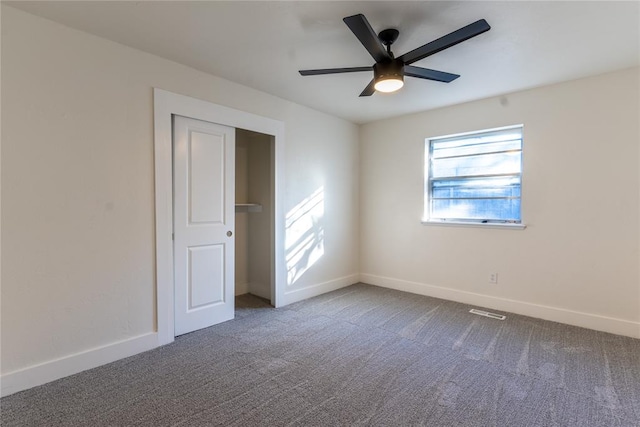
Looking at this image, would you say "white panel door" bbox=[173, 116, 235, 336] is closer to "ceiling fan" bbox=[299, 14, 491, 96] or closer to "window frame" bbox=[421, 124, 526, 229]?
"ceiling fan" bbox=[299, 14, 491, 96]

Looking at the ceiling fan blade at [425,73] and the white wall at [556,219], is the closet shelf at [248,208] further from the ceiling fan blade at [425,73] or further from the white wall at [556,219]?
the ceiling fan blade at [425,73]

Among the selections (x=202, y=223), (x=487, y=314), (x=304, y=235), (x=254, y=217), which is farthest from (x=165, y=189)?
(x=487, y=314)

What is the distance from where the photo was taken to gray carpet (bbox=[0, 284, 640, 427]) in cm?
185

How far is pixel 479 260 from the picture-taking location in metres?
3.86

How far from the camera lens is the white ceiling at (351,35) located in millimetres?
A: 2053

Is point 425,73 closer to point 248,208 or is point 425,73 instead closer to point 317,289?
point 248,208

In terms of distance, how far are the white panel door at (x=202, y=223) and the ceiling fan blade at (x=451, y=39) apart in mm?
1962

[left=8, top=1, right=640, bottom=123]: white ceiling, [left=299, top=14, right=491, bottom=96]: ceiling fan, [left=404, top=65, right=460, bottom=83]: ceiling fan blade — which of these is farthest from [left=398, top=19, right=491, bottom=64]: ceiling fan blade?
[left=8, top=1, right=640, bottom=123]: white ceiling

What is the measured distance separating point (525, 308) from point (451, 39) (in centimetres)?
304

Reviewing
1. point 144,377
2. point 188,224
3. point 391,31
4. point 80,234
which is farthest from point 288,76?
point 144,377

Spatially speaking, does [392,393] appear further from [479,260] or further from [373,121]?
[373,121]

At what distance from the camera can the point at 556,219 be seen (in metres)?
3.33

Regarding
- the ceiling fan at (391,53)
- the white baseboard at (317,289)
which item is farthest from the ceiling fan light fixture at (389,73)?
the white baseboard at (317,289)

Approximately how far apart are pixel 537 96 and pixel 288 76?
2682 millimetres
